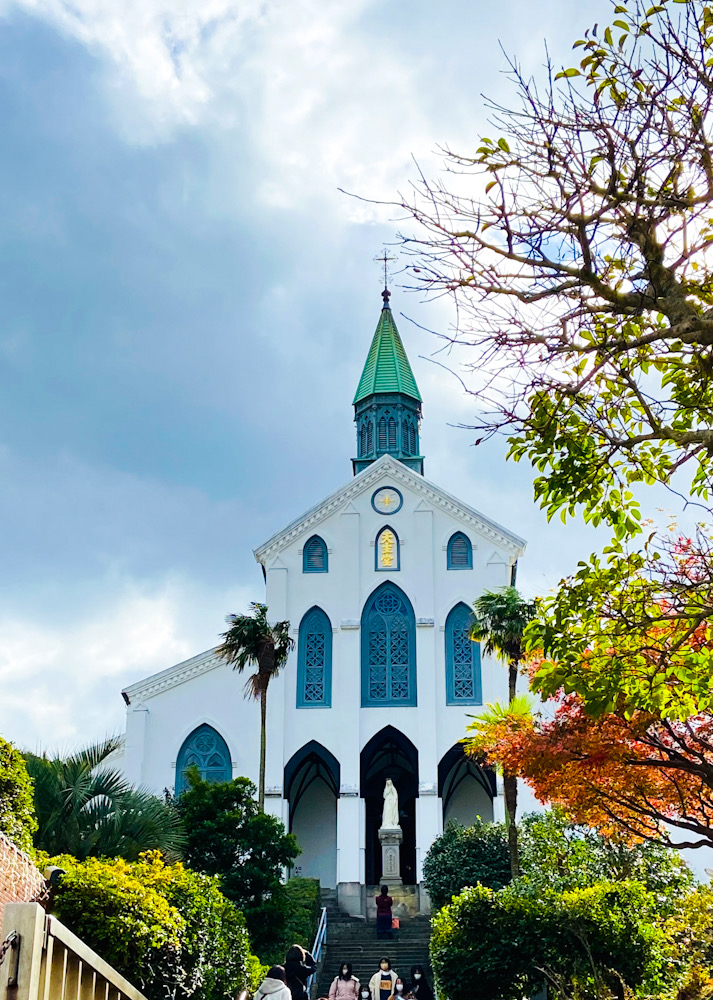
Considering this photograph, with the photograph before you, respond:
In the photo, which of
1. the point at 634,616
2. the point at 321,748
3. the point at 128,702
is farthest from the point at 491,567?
the point at 634,616

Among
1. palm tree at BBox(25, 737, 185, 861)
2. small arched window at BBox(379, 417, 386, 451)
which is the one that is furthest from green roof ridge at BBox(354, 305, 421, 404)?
palm tree at BBox(25, 737, 185, 861)

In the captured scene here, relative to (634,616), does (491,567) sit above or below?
above

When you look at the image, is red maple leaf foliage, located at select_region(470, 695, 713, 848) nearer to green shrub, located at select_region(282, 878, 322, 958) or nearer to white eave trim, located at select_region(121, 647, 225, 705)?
green shrub, located at select_region(282, 878, 322, 958)

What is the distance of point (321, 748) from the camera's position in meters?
36.0

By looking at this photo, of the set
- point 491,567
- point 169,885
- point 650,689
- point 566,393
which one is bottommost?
point 169,885

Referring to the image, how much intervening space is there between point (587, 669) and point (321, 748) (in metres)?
27.9

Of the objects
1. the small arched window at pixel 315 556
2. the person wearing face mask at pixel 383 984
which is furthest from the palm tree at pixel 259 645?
the person wearing face mask at pixel 383 984

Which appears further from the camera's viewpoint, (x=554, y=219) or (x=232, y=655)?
(x=232, y=655)

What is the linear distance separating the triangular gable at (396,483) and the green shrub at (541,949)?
71.5 ft

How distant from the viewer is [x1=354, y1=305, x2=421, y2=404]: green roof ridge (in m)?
46.8

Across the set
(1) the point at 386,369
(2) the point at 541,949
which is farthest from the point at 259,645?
(1) the point at 386,369

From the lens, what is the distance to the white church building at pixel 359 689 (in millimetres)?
35531

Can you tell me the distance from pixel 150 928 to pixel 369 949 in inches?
699

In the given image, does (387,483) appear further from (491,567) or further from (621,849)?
(621,849)
